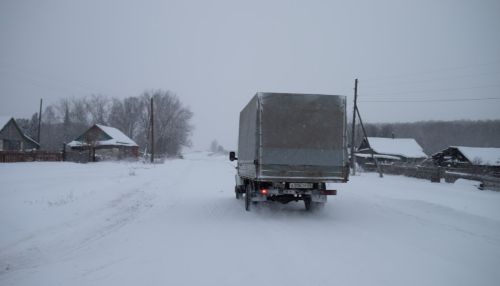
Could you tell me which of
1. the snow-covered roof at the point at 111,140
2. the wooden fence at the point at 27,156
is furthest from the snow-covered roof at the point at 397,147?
the wooden fence at the point at 27,156

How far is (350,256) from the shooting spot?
18.2 ft

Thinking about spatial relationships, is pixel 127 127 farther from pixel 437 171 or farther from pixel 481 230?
pixel 481 230

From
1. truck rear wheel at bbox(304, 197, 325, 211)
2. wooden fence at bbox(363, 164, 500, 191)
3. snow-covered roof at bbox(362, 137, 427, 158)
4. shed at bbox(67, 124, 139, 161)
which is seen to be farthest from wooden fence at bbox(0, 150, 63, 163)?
snow-covered roof at bbox(362, 137, 427, 158)

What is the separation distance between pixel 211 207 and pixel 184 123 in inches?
2938

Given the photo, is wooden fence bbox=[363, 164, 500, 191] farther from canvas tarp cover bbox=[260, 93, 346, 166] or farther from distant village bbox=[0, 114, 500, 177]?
canvas tarp cover bbox=[260, 93, 346, 166]

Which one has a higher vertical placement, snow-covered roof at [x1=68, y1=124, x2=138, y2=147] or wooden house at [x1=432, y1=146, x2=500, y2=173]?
snow-covered roof at [x1=68, y1=124, x2=138, y2=147]

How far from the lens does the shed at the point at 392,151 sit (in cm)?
6344

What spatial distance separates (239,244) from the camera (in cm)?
630

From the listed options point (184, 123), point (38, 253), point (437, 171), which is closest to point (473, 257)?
point (38, 253)

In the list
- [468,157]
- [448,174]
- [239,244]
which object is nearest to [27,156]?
[239,244]

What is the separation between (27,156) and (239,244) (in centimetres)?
3460

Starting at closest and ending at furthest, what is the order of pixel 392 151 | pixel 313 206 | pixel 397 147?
pixel 313 206 < pixel 392 151 < pixel 397 147

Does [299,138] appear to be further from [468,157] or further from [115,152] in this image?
[115,152]

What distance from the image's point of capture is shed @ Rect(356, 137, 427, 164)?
208 ft
